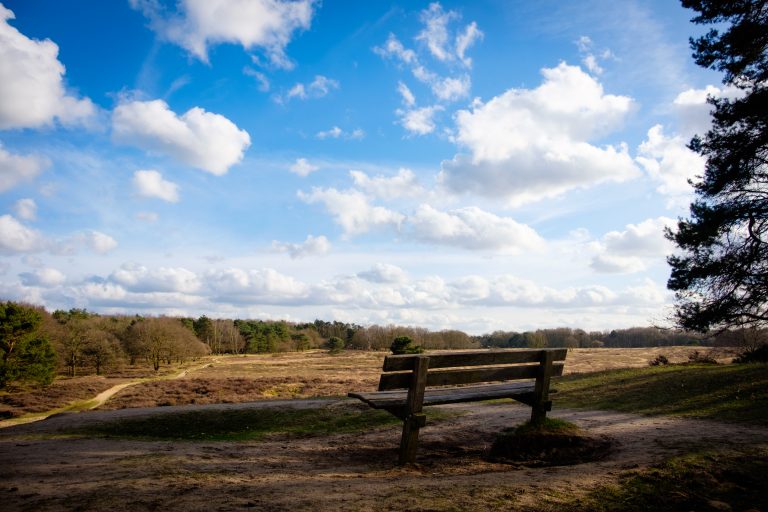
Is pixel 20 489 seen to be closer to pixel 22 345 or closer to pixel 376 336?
pixel 22 345

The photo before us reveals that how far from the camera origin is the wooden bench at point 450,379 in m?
6.69

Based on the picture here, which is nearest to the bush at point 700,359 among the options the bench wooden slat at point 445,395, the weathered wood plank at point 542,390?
the weathered wood plank at point 542,390

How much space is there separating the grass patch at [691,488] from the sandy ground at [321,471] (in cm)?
28

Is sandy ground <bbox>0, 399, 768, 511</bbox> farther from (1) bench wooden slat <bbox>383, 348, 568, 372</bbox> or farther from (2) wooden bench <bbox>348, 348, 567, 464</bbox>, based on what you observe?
(1) bench wooden slat <bbox>383, 348, 568, 372</bbox>

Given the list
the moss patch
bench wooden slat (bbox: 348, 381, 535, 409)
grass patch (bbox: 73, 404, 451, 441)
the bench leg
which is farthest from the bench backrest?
grass patch (bbox: 73, 404, 451, 441)

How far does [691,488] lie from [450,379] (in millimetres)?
3291

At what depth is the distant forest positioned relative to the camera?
41.8m

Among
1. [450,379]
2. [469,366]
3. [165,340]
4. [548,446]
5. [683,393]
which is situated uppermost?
[469,366]

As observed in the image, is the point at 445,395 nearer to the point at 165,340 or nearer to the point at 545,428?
the point at 545,428

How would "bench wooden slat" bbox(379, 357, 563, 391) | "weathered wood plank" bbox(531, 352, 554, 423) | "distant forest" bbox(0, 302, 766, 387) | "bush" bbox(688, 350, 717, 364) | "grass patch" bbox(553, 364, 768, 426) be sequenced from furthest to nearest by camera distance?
"distant forest" bbox(0, 302, 766, 387)
"bush" bbox(688, 350, 717, 364)
"grass patch" bbox(553, 364, 768, 426)
"weathered wood plank" bbox(531, 352, 554, 423)
"bench wooden slat" bbox(379, 357, 563, 391)

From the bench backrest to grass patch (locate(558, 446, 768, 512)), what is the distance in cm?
239

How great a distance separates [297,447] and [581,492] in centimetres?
584

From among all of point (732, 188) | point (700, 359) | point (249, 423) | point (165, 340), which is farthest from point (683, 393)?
point (165, 340)

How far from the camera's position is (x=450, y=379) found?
7086mm
